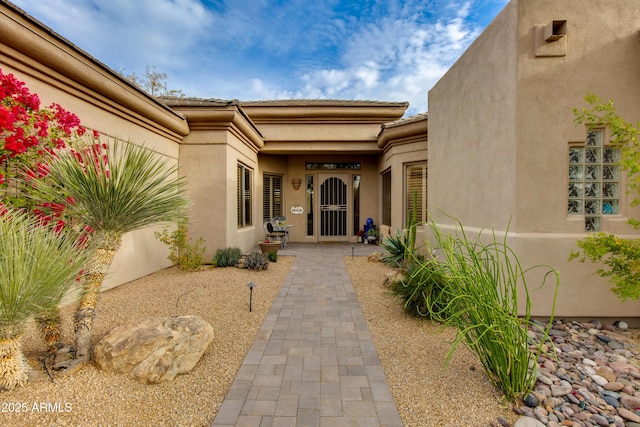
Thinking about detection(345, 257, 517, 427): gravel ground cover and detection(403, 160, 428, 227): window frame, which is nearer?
detection(345, 257, 517, 427): gravel ground cover

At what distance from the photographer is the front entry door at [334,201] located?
11.4 meters

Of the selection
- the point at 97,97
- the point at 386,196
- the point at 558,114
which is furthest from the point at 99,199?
the point at 386,196

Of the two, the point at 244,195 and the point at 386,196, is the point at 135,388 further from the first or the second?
the point at 386,196

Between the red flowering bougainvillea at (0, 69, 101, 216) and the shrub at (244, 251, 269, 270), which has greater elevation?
the red flowering bougainvillea at (0, 69, 101, 216)

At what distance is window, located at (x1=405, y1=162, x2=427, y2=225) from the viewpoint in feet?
26.7

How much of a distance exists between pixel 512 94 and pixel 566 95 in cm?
65

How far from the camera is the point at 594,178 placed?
147 inches

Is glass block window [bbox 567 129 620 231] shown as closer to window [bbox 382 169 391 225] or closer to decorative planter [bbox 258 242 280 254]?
window [bbox 382 169 391 225]

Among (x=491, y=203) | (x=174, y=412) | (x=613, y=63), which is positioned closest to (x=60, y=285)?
(x=174, y=412)

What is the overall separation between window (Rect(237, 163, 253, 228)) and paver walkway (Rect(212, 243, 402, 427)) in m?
4.58

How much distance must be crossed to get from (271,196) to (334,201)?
2.56 metres

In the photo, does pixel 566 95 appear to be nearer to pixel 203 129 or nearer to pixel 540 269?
pixel 540 269

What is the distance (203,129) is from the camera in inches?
276

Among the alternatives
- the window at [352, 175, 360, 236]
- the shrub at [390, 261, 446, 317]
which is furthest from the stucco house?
the window at [352, 175, 360, 236]
